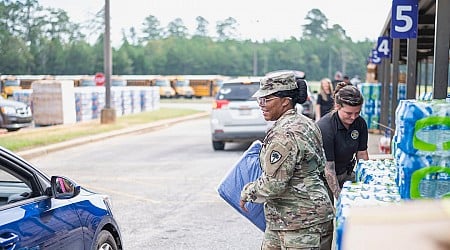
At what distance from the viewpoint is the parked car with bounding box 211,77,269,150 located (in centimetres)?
1689

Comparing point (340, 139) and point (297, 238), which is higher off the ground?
point (340, 139)

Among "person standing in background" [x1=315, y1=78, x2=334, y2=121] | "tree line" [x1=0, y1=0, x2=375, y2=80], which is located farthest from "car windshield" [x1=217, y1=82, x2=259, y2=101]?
"tree line" [x1=0, y1=0, x2=375, y2=80]

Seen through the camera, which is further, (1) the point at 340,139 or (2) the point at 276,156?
(1) the point at 340,139

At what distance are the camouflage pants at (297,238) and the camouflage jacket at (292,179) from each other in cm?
3

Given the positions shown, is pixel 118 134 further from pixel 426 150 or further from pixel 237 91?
pixel 426 150

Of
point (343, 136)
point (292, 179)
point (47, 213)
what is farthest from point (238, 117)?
point (292, 179)

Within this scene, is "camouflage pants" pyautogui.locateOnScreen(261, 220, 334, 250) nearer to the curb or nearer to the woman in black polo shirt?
the woman in black polo shirt

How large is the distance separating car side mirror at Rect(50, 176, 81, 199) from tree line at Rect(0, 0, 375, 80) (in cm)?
2884

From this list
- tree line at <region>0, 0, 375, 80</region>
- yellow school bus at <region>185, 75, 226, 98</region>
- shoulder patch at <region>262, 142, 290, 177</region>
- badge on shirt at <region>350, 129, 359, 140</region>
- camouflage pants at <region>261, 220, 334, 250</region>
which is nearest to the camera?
shoulder patch at <region>262, 142, 290, 177</region>

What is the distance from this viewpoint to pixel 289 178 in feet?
13.4

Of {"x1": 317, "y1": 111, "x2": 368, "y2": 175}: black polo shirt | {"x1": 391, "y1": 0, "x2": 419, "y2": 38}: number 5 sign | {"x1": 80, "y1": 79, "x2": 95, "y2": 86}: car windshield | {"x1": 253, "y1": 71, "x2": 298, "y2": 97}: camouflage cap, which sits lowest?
{"x1": 80, "y1": 79, "x2": 95, "y2": 86}: car windshield

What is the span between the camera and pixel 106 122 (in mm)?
26812

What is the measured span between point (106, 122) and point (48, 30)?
28.1 ft

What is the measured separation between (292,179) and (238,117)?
1284cm
